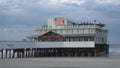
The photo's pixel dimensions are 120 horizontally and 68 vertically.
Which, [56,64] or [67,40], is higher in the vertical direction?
[67,40]

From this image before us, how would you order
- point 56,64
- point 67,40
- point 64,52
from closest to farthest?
1. point 56,64
2. point 64,52
3. point 67,40

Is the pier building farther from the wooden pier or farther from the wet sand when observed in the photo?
the wet sand

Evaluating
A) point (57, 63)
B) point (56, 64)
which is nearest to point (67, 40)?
point (57, 63)

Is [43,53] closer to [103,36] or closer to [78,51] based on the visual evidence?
[78,51]

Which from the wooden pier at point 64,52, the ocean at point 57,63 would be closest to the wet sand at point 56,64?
the ocean at point 57,63

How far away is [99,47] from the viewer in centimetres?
12438

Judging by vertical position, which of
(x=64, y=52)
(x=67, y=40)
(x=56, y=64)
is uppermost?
(x=67, y=40)

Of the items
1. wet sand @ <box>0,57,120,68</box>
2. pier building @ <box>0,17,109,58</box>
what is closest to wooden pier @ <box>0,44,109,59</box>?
pier building @ <box>0,17,109,58</box>

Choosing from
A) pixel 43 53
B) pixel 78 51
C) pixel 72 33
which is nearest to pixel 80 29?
pixel 72 33

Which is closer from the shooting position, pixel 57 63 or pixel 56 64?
pixel 56 64

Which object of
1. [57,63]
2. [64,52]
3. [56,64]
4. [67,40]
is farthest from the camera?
[67,40]

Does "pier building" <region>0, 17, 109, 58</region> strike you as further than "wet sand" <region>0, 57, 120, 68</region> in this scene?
Yes

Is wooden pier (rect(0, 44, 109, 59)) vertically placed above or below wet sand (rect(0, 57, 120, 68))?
below

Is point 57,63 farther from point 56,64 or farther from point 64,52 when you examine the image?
point 64,52
